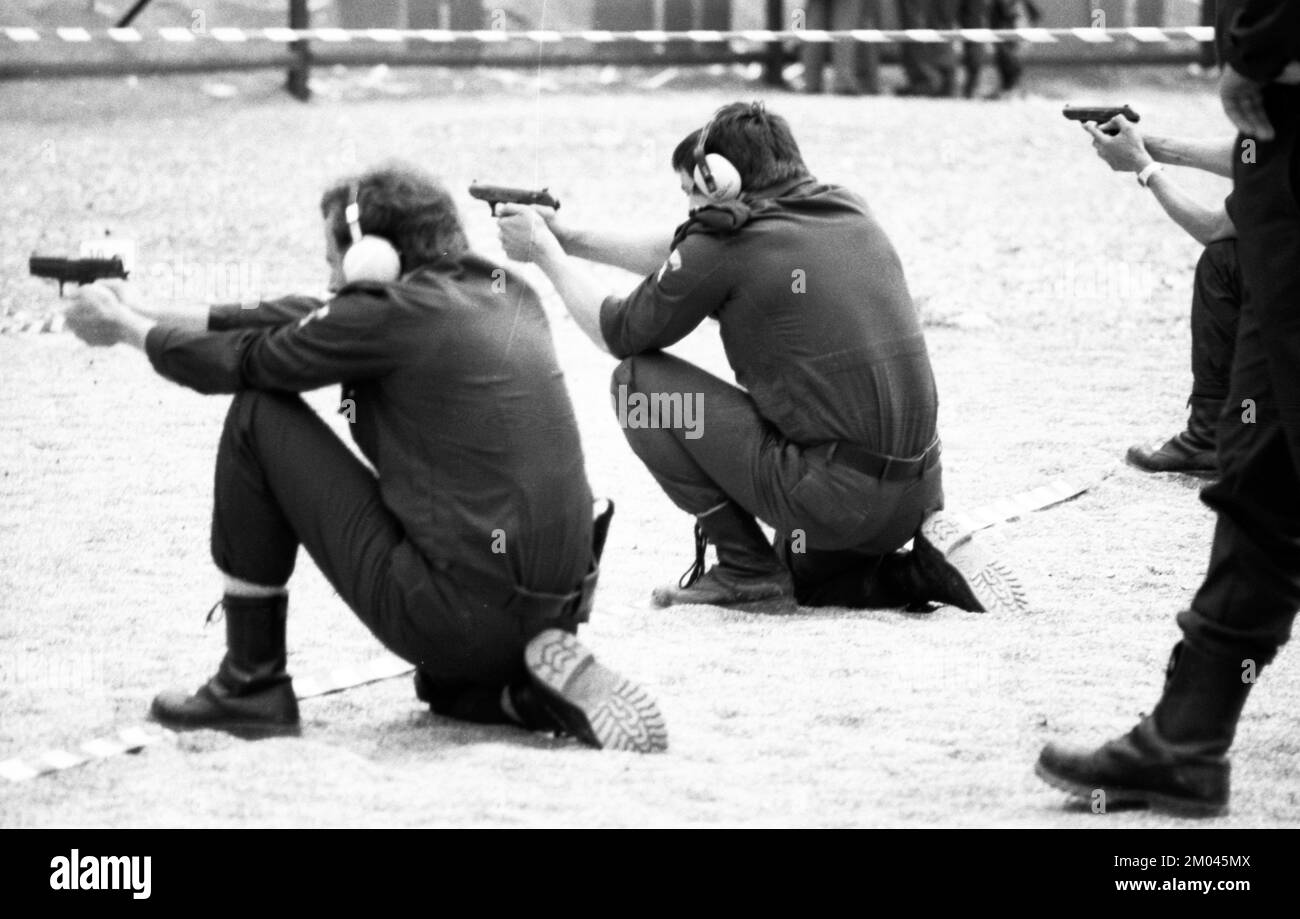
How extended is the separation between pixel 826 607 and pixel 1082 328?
Result: 4754mm

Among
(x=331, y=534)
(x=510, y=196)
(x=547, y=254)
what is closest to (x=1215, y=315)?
(x=547, y=254)

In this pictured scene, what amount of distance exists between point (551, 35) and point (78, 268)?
12.8 m

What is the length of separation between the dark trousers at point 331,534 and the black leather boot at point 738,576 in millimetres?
1277

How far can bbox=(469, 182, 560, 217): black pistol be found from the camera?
5191 mm

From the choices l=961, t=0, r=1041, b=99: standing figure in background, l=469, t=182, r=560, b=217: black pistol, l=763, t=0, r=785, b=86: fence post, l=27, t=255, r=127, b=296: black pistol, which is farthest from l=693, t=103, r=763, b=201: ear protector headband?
l=763, t=0, r=785, b=86: fence post

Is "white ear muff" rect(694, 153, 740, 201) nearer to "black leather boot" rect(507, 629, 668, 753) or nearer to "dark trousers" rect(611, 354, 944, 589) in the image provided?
"dark trousers" rect(611, 354, 944, 589)

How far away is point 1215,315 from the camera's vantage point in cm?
677

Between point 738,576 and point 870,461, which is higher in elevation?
point 870,461

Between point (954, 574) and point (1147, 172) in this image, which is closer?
point (954, 574)

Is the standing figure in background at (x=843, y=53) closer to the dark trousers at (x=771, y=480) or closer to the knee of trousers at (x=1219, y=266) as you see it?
the knee of trousers at (x=1219, y=266)

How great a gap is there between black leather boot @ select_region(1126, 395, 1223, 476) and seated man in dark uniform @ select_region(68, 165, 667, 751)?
3224mm

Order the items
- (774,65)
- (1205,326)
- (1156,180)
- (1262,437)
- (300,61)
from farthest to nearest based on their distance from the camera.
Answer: (774,65) < (300,61) < (1205,326) < (1156,180) < (1262,437)

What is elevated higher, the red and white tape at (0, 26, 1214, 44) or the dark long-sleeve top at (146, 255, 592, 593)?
the dark long-sleeve top at (146, 255, 592, 593)

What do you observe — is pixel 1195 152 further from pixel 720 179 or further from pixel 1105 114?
pixel 720 179
